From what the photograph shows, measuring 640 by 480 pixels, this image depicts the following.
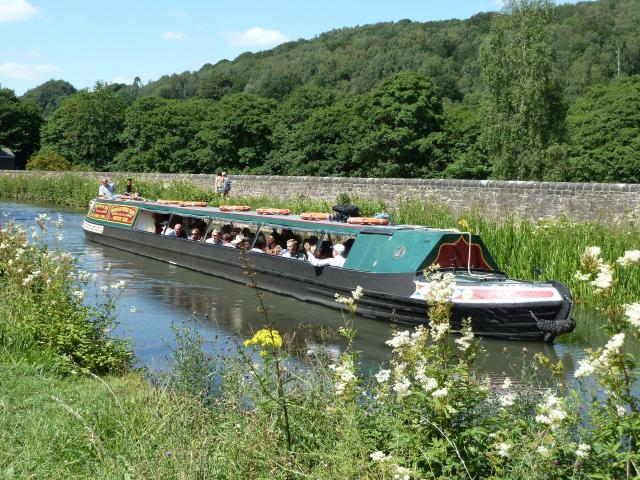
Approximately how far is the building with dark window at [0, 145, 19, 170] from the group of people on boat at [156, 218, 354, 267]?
2212 inches

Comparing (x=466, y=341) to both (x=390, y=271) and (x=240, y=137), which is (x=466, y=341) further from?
(x=240, y=137)

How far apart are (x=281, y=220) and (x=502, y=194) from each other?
5.33 m

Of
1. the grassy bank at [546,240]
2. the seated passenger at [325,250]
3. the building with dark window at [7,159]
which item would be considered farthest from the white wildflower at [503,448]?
the building with dark window at [7,159]

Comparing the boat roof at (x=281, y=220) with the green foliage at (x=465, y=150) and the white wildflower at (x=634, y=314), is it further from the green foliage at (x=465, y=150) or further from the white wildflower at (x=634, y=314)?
the green foliage at (x=465, y=150)

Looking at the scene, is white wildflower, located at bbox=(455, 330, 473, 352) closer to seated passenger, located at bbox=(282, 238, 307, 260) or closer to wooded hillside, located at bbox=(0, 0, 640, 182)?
seated passenger, located at bbox=(282, 238, 307, 260)

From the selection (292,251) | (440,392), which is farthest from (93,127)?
(440,392)

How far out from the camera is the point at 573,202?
673 inches

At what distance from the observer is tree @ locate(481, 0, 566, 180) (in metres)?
37.8

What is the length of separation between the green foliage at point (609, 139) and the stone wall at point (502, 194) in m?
18.7

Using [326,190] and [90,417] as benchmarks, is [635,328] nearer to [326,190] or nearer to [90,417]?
[90,417]

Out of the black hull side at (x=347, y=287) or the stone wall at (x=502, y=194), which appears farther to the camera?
the stone wall at (x=502, y=194)

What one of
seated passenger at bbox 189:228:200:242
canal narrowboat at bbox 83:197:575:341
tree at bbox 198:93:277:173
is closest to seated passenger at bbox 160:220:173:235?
canal narrowboat at bbox 83:197:575:341

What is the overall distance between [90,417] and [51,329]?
2.76 m

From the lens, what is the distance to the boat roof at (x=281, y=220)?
14250 millimetres
